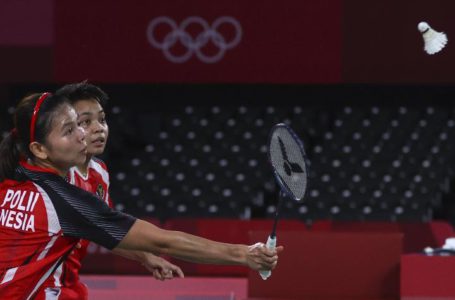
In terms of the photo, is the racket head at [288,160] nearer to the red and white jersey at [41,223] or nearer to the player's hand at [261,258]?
the player's hand at [261,258]

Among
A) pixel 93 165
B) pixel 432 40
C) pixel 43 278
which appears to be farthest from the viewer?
pixel 432 40

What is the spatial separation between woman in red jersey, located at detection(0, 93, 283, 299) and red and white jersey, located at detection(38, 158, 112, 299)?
0.10m

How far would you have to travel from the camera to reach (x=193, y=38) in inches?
402

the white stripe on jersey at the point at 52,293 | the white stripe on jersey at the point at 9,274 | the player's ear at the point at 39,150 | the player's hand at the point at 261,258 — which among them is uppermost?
the player's ear at the point at 39,150

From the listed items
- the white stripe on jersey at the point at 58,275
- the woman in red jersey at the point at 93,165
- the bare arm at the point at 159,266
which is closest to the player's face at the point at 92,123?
the woman in red jersey at the point at 93,165

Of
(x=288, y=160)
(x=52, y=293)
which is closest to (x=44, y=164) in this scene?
(x=52, y=293)

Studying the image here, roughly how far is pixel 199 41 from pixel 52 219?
7136 millimetres

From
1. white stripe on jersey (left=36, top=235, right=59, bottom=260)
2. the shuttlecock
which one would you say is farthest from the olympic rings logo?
white stripe on jersey (left=36, top=235, right=59, bottom=260)

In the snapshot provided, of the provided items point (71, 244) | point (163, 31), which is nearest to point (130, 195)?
point (163, 31)

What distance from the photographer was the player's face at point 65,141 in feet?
10.5

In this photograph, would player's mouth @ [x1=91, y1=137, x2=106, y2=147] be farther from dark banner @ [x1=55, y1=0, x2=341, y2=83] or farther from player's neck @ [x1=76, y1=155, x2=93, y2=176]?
dark banner @ [x1=55, y1=0, x2=341, y2=83]

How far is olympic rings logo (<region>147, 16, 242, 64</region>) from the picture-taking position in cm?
1016

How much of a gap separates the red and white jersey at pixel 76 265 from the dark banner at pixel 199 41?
234 inches

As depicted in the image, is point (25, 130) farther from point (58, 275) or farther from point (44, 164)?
point (58, 275)
